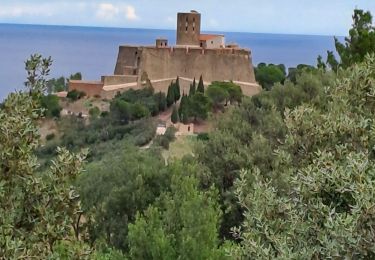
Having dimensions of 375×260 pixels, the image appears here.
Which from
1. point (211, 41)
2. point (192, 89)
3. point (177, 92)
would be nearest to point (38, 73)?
point (192, 89)

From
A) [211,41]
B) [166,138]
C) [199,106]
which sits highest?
[211,41]

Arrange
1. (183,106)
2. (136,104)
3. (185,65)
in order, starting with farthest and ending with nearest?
(185,65) → (136,104) → (183,106)

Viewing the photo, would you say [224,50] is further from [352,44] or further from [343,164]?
[343,164]

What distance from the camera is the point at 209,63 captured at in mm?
36875

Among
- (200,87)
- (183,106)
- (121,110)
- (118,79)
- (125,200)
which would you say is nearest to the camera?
(125,200)

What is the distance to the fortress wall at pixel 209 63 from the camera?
3684 cm

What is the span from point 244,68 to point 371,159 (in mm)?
33854

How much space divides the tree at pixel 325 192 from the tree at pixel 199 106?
28131 millimetres

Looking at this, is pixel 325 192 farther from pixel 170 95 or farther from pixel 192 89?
pixel 170 95

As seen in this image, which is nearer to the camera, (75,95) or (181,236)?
(181,236)

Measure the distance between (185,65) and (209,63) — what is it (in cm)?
136

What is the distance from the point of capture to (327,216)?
112 inches

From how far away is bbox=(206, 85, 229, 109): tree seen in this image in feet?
108

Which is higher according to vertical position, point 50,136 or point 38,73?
point 38,73
